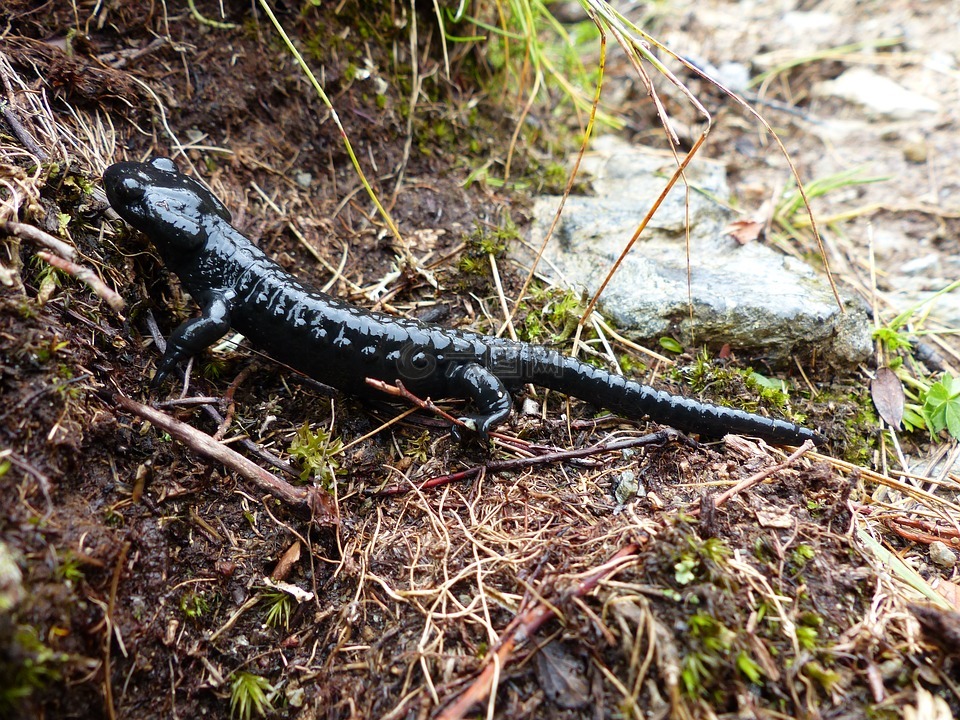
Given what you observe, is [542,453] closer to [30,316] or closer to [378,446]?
[378,446]

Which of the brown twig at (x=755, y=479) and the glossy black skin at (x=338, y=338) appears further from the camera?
the glossy black skin at (x=338, y=338)

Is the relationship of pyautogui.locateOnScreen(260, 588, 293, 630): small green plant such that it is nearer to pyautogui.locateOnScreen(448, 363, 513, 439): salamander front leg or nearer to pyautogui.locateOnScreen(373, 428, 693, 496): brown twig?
pyautogui.locateOnScreen(373, 428, 693, 496): brown twig

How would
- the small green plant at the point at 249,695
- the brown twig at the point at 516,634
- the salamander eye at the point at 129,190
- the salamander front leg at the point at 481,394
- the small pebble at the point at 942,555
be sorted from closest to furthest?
the brown twig at the point at 516,634 → the small green plant at the point at 249,695 → the small pebble at the point at 942,555 → the salamander eye at the point at 129,190 → the salamander front leg at the point at 481,394

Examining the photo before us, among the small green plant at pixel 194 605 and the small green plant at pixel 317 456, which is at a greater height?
the small green plant at pixel 317 456

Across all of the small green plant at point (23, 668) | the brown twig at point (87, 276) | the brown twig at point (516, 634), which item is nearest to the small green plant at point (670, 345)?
the brown twig at point (516, 634)

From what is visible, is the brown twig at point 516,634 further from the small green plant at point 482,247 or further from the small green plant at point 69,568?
the small green plant at point 482,247

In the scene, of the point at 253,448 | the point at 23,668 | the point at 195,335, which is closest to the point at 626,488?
the point at 253,448

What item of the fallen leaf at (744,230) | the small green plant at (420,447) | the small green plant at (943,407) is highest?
the fallen leaf at (744,230)
